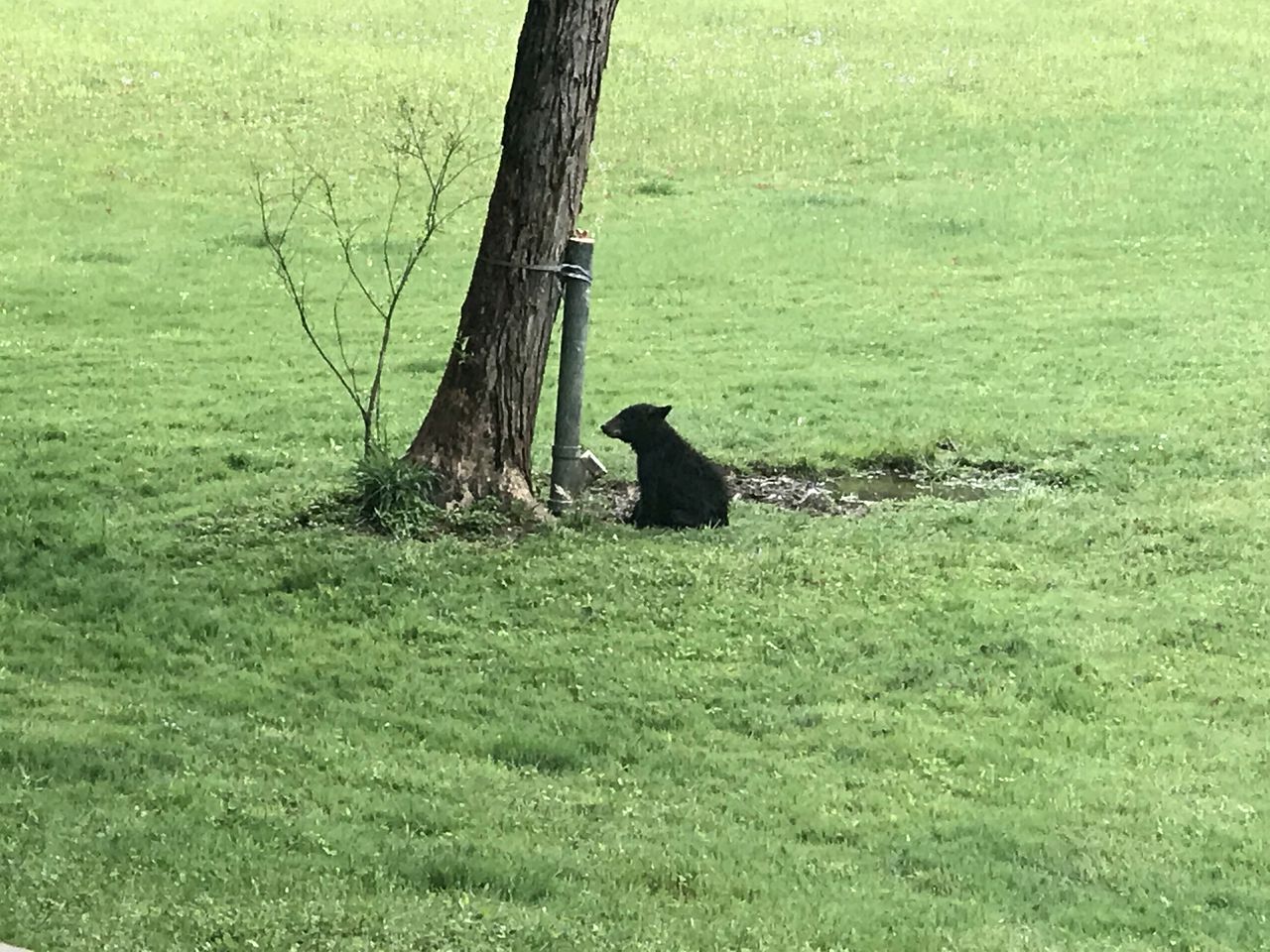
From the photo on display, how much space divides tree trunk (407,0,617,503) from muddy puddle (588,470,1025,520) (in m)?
0.85

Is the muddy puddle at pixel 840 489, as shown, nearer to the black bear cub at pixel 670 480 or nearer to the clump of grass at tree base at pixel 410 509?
the black bear cub at pixel 670 480

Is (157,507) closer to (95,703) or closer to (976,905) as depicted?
(95,703)

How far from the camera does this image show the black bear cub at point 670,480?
7863mm

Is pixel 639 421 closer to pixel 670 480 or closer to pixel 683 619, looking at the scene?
pixel 670 480

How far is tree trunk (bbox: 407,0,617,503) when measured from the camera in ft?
25.6

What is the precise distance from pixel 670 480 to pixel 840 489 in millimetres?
1475

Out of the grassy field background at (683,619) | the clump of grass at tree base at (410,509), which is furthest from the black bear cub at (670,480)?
the clump of grass at tree base at (410,509)

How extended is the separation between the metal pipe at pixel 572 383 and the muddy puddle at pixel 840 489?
27cm

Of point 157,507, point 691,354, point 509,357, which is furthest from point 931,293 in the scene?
point 157,507

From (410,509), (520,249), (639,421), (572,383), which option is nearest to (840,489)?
(639,421)

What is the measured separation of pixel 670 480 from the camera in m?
7.88

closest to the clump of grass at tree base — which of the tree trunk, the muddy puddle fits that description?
the tree trunk

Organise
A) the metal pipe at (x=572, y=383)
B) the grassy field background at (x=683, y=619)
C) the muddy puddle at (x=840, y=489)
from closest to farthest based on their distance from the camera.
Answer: the grassy field background at (x=683, y=619) < the metal pipe at (x=572, y=383) < the muddy puddle at (x=840, y=489)

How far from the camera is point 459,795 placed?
189 inches
